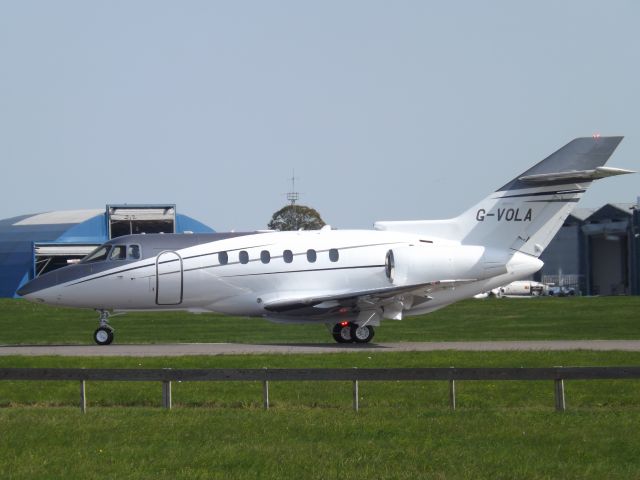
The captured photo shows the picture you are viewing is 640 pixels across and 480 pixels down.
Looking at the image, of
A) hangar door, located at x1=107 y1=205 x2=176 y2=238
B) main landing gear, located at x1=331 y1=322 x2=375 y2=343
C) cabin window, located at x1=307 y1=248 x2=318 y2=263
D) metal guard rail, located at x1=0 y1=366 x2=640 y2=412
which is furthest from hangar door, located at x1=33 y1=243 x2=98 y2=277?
metal guard rail, located at x1=0 y1=366 x2=640 y2=412

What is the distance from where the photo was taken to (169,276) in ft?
104

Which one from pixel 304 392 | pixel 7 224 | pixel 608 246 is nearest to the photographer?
pixel 304 392

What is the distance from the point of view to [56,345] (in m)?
33.0

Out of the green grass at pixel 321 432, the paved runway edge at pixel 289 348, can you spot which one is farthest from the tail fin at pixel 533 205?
the green grass at pixel 321 432

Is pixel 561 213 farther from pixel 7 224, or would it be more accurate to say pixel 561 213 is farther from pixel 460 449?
pixel 7 224

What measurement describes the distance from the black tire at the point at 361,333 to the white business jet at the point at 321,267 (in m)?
0.03

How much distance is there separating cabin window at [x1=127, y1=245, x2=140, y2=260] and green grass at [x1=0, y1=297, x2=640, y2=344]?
445 cm

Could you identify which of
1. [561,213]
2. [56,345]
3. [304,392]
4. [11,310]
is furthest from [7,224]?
[304,392]

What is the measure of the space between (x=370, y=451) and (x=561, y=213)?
19113mm

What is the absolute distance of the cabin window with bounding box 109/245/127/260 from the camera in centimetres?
3200

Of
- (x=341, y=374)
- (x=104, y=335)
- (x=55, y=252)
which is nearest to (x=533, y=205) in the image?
(x=104, y=335)

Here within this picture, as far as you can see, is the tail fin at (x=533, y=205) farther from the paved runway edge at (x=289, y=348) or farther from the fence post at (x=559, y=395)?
the fence post at (x=559, y=395)

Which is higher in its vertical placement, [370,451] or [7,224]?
[7,224]

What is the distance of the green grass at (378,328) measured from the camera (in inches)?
1423
